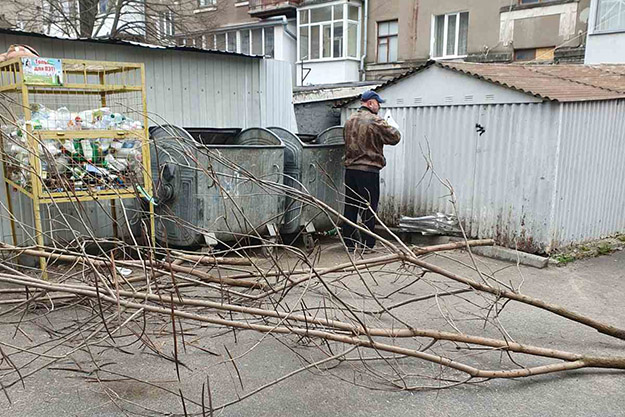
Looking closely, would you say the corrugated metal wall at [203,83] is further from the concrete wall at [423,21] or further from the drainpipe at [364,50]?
the drainpipe at [364,50]

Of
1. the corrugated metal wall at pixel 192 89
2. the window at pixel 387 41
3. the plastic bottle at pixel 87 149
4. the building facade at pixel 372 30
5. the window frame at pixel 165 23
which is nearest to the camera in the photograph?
the plastic bottle at pixel 87 149

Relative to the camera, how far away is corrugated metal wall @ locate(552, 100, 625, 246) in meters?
6.25

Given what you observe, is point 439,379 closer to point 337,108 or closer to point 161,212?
point 161,212

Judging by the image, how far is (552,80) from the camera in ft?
23.3

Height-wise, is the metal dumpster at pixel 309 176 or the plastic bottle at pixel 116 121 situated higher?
the plastic bottle at pixel 116 121

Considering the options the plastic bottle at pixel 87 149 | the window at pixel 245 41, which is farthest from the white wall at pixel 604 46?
the window at pixel 245 41

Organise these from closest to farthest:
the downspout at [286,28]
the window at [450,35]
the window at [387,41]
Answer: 1. the window at [450,35]
2. the window at [387,41]
3. the downspout at [286,28]

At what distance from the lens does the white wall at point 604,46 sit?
11797mm

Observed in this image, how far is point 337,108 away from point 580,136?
3.45m

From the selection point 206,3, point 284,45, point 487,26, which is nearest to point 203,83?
point 487,26

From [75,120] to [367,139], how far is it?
10.6ft

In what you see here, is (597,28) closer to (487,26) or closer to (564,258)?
(487,26)

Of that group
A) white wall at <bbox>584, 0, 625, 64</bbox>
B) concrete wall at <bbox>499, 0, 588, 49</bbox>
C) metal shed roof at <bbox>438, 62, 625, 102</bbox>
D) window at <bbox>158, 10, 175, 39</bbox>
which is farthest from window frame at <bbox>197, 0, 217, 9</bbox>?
metal shed roof at <bbox>438, 62, 625, 102</bbox>

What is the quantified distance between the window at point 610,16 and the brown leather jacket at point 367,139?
27.5ft
